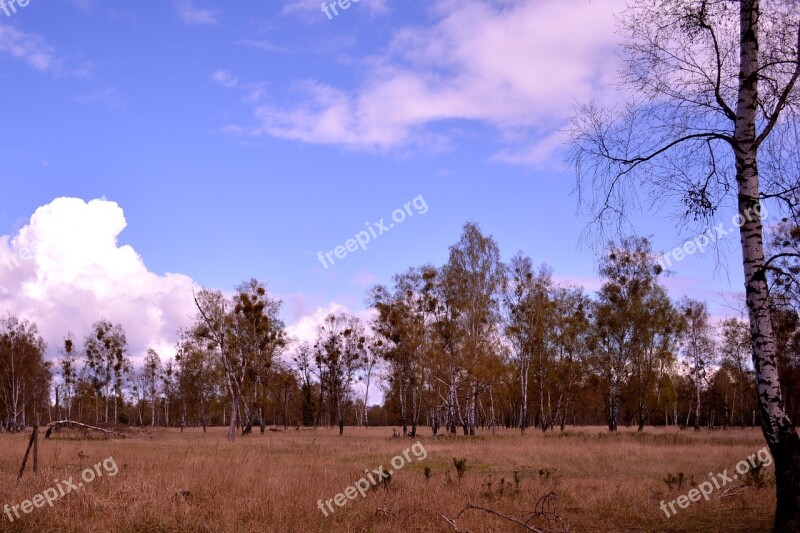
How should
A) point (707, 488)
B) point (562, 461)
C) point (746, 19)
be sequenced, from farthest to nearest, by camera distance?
1. point (562, 461)
2. point (707, 488)
3. point (746, 19)

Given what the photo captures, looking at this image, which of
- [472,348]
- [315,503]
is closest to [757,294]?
[315,503]

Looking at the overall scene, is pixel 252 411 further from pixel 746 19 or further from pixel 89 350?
pixel 746 19

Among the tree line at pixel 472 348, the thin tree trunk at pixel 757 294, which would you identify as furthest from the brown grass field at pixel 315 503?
the tree line at pixel 472 348

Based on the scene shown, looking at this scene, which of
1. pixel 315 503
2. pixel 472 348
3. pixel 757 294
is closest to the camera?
pixel 757 294

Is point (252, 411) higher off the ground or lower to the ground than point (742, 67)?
lower

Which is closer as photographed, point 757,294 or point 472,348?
point 757,294

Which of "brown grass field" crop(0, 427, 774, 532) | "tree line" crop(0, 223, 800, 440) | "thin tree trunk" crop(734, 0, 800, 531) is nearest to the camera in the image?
"thin tree trunk" crop(734, 0, 800, 531)

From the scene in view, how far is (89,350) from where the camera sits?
54.3 metres

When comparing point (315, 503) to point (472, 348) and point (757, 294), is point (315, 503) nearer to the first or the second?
point (757, 294)

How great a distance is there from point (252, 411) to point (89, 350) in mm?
18168

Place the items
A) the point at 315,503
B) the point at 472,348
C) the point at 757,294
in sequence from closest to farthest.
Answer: the point at 757,294 → the point at 315,503 → the point at 472,348

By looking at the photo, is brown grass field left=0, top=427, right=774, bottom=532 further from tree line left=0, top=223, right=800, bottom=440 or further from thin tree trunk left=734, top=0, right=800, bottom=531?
tree line left=0, top=223, right=800, bottom=440

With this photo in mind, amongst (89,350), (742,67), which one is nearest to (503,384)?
(742,67)

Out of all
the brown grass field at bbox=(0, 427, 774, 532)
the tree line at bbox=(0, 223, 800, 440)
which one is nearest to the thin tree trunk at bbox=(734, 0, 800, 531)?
the brown grass field at bbox=(0, 427, 774, 532)
